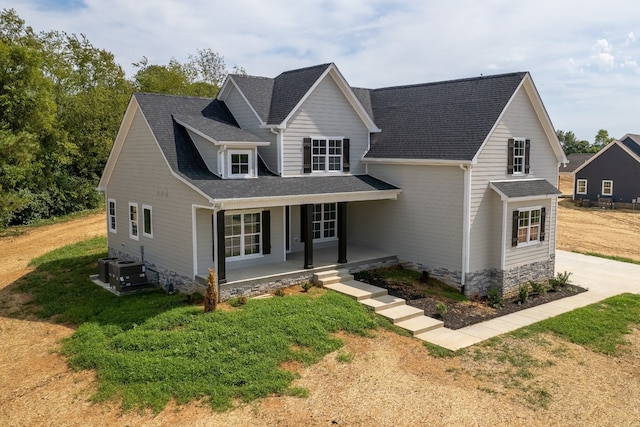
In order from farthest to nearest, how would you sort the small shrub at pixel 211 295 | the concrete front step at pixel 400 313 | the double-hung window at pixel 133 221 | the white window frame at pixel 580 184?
the white window frame at pixel 580 184 → the double-hung window at pixel 133 221 → the concrete front step at pixel 400 313 → the small shrub at pixel 211 295

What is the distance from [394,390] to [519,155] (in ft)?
40.2

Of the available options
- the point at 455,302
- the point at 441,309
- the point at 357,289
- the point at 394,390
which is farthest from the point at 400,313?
the point at 394,390

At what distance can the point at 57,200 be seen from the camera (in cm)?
3641

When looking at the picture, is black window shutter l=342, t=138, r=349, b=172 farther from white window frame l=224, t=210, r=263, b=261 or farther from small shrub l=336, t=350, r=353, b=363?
small shrub l=336, t=350, r=353, b=363

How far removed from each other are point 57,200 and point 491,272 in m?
30.4

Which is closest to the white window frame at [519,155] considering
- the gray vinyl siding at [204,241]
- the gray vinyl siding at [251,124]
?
the gray vinyl siding at [251,124]

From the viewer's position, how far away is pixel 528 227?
19953 mm

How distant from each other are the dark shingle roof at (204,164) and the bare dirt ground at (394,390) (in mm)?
5923

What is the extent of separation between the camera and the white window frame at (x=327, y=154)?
20547 millimetres

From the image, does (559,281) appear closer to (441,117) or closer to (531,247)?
(531,247)

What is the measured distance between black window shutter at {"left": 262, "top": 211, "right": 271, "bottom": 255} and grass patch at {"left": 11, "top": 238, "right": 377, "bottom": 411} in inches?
121

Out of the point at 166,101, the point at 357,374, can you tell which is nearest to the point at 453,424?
the point at 357,374

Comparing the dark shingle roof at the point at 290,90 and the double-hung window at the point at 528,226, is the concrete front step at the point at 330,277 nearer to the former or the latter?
the dark shingle roof at the point at 290,90

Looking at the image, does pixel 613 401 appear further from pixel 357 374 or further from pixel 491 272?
pixel 491 272
